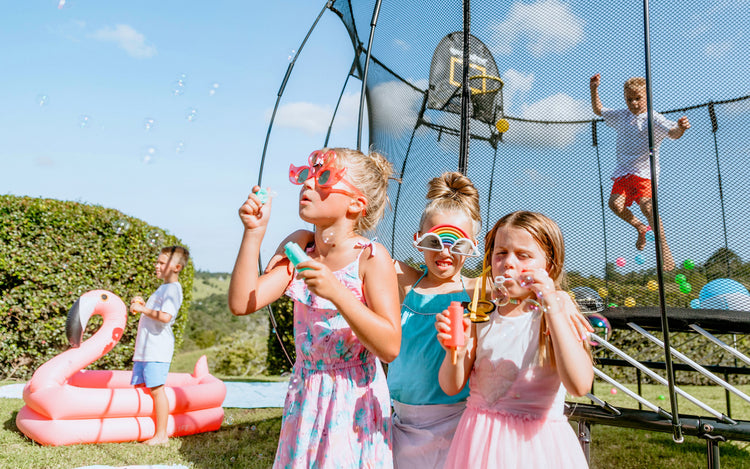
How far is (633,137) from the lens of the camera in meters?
2.65

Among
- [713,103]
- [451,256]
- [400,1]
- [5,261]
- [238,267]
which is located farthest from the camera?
[5,261]

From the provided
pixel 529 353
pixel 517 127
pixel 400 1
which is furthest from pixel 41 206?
pixel 529 353

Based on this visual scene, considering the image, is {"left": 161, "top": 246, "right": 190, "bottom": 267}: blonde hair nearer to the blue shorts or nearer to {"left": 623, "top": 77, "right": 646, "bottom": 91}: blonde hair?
the blue shorts

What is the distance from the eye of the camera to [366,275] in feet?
5.31

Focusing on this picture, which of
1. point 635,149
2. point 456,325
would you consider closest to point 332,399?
point 456,325

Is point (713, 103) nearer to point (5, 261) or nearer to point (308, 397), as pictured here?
Answer: point (308, 397)

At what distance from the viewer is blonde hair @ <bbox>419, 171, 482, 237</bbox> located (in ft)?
7.02

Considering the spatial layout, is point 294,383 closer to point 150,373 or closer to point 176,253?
point 150,373

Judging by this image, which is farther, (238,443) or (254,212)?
(238,443)

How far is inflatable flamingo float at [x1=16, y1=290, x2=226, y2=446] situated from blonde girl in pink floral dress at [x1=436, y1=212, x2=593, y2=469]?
331cm

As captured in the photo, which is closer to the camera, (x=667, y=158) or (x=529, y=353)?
(x=529, y=353)

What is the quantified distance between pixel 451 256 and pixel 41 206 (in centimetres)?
636

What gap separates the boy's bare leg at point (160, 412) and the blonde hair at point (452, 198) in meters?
3.01

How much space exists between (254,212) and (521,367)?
38.3 inches
